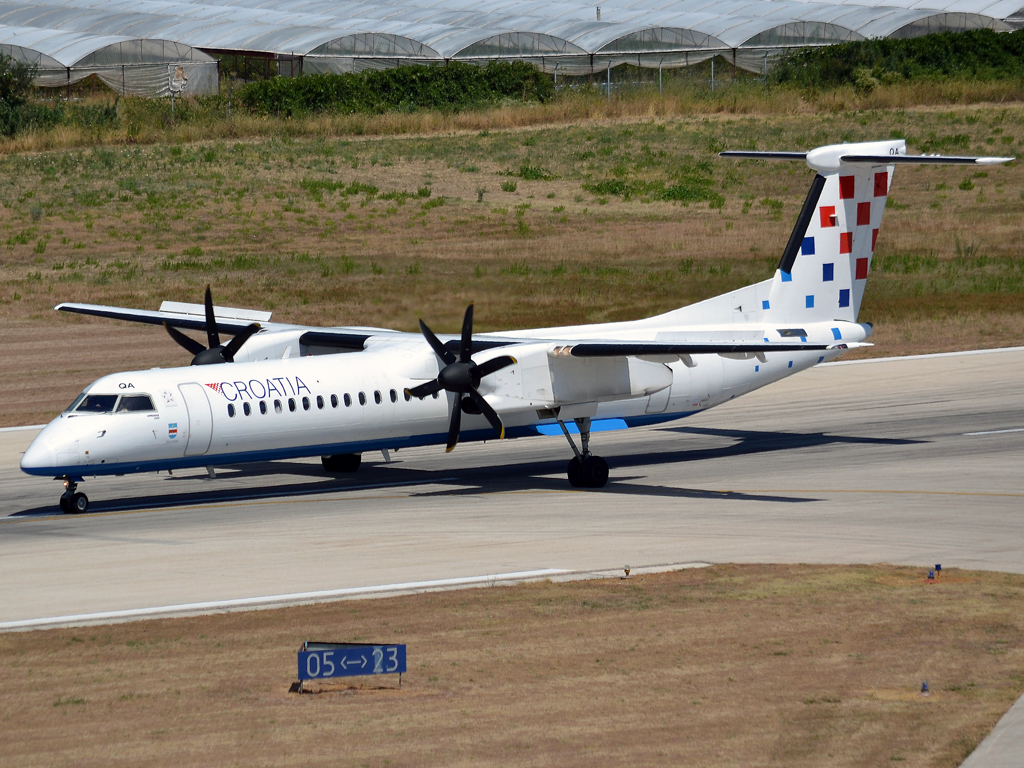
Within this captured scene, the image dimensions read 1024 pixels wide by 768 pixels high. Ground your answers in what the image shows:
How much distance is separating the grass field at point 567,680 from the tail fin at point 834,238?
11.9 metres

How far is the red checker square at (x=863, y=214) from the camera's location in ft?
99.9

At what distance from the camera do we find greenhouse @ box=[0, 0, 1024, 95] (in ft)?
319

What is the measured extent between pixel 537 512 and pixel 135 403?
734cm

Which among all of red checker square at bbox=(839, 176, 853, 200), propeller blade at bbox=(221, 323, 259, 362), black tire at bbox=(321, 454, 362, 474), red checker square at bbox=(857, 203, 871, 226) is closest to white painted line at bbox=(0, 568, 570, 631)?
black tire at bbox=(321, 454, 362, 474)

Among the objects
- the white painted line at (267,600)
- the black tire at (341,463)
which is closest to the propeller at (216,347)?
the black tire at (341,463)

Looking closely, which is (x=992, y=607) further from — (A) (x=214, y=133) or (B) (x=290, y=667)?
(A) (x=214, y=133)

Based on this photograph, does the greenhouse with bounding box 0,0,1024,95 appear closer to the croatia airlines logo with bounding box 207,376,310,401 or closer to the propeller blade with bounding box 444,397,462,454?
the croatia airlines logo with bounding box 207,376,310,401

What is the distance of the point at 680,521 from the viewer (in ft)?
75.7

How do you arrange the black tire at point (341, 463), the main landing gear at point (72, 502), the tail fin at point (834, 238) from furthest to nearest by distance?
the tail fin at point (834, 238) < the black tire at point (341, 463) < the main landing gear at point (72, 502)

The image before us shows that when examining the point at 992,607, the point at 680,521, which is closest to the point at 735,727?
the point at 992,607

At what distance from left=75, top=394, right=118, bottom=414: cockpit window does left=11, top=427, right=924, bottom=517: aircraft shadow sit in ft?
7.20

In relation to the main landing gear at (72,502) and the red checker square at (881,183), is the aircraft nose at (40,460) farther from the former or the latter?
the red checker square at (881,183)

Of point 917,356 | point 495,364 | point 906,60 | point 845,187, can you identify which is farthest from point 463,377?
point 906,60

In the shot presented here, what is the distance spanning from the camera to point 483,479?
2761cm
